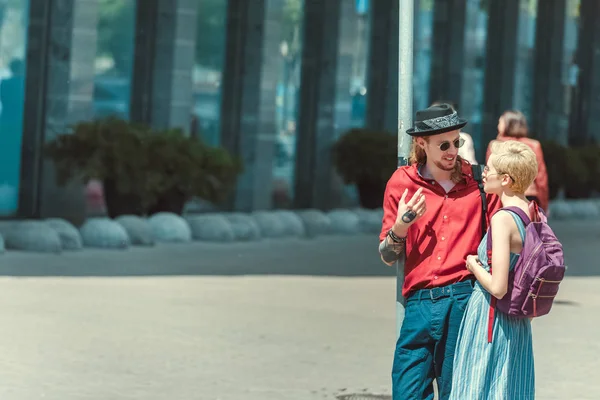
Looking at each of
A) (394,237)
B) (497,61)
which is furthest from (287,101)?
(394,237)

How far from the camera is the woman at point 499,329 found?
593 centimetres

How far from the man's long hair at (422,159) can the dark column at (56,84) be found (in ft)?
55.1

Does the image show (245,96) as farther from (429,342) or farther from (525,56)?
(429,342)

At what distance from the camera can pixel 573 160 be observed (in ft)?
119

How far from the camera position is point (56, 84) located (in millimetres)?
23000

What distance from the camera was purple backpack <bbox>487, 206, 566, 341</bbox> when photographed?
5.83 metres

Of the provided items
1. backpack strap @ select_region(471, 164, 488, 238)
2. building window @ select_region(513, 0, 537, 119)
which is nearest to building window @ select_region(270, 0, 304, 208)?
building window @ select_region(513, 0, 537, 119)

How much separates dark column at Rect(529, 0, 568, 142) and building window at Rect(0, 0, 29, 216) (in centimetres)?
2178

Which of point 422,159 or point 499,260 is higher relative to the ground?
point 422,159

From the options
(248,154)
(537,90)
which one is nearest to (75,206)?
(248,154)

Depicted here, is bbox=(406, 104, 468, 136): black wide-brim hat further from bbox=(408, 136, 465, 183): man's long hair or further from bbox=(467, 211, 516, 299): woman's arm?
bbox=(467, 211, 516, 299): woman's arm

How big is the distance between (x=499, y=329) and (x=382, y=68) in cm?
2663

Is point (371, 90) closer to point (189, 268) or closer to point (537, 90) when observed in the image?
point (537, 90)

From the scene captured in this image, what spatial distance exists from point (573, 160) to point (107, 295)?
24.2 m
